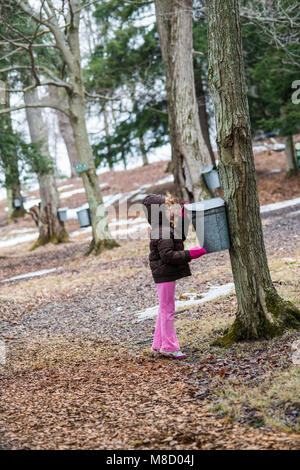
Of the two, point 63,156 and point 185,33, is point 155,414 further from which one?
point 63,156

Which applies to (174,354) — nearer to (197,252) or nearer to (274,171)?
(197,252)

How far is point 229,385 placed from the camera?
4047mm

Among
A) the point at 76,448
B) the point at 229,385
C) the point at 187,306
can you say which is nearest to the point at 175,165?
the point at 187,306

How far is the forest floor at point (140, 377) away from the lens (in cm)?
333

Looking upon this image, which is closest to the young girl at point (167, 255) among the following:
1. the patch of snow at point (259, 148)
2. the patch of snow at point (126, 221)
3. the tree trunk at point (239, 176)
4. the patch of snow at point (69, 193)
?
the tree trunk at point (239, 176)

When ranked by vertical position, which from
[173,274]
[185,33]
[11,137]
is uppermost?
[185,33]

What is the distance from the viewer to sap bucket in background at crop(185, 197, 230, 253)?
4.68 metres

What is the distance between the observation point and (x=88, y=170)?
1396 cm

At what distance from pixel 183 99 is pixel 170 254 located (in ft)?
29.4

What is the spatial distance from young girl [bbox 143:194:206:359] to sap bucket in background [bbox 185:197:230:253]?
0.33ft

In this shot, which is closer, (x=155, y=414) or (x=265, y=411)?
(x=265, y=411)

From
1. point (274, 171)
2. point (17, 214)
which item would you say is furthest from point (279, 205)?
point (17, 214)

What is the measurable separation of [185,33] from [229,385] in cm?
1071

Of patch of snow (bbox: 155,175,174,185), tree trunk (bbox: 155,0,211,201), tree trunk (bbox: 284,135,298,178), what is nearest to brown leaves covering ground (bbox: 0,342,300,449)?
tree trunk (bbox: 155,0,211,201)
